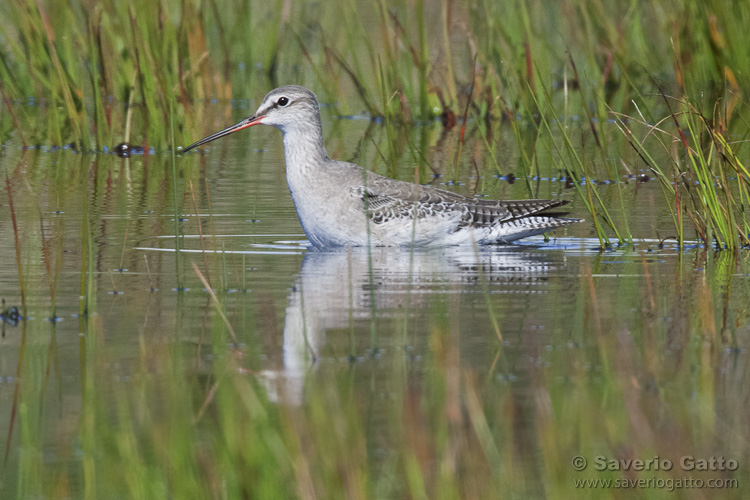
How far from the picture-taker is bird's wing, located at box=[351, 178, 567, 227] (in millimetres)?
9023

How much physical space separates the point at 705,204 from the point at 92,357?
171 inches

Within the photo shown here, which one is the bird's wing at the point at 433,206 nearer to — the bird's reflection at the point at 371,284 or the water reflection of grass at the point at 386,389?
the bird's reflection at the point at 371,284

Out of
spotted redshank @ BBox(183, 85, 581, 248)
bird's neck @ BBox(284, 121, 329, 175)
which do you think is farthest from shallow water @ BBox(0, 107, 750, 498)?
bird's neck @ BBox(284, 121, 329, 175)

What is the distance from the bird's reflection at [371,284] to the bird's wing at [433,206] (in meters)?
0.24

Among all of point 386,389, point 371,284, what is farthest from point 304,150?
point 386,389

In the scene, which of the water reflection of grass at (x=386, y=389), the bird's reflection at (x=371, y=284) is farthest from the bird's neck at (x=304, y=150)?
the water reflection of grass at (x=386, y=389)

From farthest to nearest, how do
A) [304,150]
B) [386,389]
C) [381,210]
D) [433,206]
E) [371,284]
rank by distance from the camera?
[304,150]
[433,206]
[381,210]
[371,284]
[386,389]

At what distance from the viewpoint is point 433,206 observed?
9164 millimetres

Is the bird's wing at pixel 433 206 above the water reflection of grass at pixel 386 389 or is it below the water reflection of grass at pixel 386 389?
above

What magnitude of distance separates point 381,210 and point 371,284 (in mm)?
2990

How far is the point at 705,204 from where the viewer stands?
26.9 feet

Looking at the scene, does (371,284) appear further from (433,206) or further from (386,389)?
(433,206)

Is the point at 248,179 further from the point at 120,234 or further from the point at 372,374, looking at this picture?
the point at 372,374

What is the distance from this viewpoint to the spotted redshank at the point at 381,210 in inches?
349
